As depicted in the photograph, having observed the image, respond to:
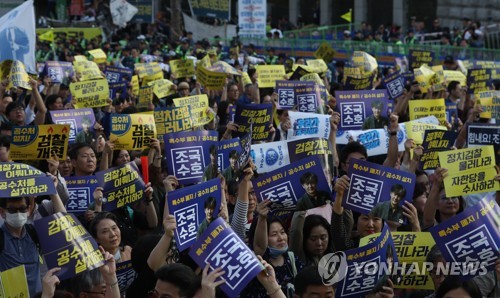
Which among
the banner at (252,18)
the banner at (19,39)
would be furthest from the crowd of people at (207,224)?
the banner at (252,18)

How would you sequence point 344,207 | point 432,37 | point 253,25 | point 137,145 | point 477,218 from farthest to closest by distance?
point 432,37, point 253,25, point 137,145, point 344,207, point 477,218

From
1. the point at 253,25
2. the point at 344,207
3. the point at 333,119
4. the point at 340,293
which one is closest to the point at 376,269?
the point at 340,293

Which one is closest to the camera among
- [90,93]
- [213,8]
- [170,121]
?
[170,121]

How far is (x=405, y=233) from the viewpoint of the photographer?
281 inches

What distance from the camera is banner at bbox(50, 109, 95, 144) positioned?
1116cm

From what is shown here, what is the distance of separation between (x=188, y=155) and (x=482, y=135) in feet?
10.8

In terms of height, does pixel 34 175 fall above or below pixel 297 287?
above

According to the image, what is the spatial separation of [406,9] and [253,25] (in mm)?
15276

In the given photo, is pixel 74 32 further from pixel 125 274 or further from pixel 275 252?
pixel 275 252

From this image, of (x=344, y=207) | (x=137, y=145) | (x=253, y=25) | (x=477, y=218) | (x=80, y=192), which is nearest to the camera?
(x=477, y=218)

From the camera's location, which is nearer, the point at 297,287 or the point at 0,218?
the point at 297,287

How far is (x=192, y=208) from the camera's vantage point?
7.21 meters

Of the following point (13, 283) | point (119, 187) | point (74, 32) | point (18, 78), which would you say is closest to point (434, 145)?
point (119, 187)

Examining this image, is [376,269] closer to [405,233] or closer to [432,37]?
[405,233]
